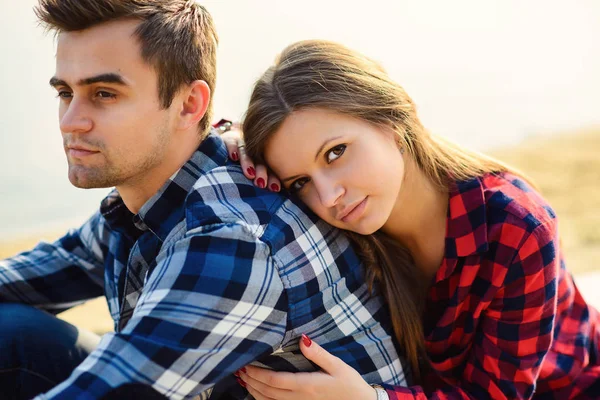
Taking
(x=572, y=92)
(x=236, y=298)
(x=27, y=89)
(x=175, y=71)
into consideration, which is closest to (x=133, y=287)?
(x=236, y=298)

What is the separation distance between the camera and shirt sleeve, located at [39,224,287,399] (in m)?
1.69

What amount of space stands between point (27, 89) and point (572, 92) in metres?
9.51

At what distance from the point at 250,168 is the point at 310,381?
653mm

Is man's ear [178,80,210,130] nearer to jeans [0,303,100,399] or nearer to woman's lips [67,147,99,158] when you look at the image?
woman's lips [67,147,99,158]

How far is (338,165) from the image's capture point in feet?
7.23

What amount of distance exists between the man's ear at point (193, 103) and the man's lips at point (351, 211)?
58 cm

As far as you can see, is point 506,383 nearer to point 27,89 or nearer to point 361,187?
point 361,187

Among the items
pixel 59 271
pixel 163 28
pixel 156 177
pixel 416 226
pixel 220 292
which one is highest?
pixel 163 28

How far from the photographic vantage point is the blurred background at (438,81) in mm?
8156

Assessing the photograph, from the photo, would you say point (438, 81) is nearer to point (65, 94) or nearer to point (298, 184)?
point (298, 184)

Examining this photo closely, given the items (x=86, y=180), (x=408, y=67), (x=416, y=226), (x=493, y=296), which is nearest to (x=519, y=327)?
(x=493, y=296)

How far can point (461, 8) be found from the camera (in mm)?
16656

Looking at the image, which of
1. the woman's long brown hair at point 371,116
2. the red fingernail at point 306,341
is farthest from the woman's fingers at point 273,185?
the red fingernail at point 306,341

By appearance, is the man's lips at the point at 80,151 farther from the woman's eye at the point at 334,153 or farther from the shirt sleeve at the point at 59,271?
the woman's eye at the point at 334,153
